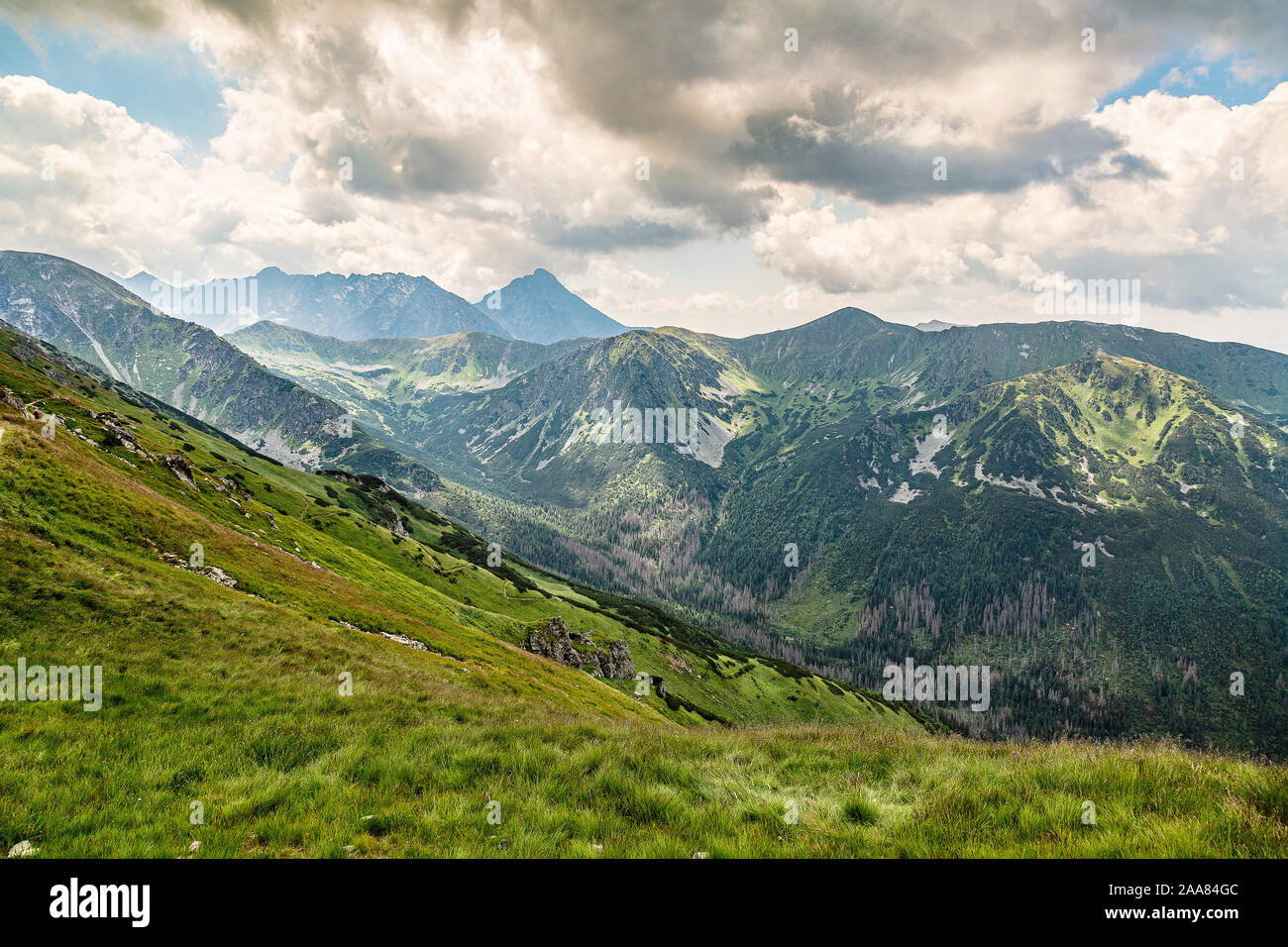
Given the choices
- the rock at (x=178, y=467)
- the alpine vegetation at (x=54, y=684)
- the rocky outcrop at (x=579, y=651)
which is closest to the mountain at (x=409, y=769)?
the alpine vegetation at (x=54, y=684)

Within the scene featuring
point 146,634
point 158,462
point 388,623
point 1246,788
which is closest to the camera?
point 1246,788

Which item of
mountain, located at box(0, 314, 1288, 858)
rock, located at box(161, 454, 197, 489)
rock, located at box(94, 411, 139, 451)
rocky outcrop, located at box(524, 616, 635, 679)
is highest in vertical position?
rock, located at box(94, 411, 139, 451)

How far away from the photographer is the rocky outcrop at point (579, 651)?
247 feet

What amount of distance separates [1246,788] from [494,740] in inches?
526

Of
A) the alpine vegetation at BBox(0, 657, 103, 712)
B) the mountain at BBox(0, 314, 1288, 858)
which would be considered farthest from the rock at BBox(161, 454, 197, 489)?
the alpine vegetation at BBox(0, 657, 103, 712)

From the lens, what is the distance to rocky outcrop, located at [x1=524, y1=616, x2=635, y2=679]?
75.3 metres

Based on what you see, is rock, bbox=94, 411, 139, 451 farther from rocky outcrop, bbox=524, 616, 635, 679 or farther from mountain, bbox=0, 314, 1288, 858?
rocky outcrop, bbox=524, 616, 635, 679

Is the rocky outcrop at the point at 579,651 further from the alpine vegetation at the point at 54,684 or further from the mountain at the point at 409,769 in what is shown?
the alpine vegetation at the point at 54,684

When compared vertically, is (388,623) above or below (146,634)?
below

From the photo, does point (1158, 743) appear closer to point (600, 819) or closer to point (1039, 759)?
A: point (1039, 759)

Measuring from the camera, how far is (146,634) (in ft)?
61.7

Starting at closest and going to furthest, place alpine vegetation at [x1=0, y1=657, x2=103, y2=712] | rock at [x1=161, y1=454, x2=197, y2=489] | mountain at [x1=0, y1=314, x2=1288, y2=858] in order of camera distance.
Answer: mountain at [x1=0, y1=314, x2=1288, y2=858]
alpine vegetation at [x1=0, y1=657, x2=103, y2=712]
rock at [x1=161, y1=454, x2=197, y2=489]
